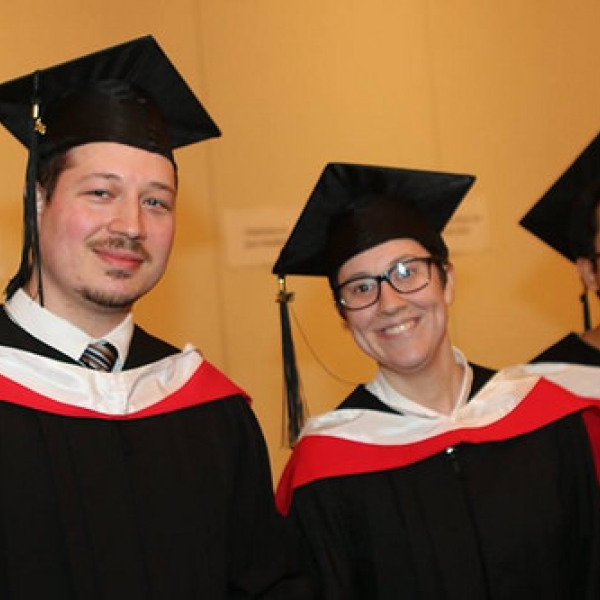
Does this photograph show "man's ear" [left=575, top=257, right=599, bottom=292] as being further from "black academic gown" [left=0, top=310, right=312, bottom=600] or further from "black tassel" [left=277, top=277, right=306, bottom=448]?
"black academic gown" [left=0, top=310, right=312, bottom=600]

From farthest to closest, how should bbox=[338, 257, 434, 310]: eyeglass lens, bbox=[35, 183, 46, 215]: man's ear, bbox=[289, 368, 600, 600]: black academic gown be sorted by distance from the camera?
bbox=[338, 257, 434, 310]: eyeglass lens < bbox=[289, 368, 600, 600]: black academic gown < bbox=[35, 183, 46, 215]: man's ear

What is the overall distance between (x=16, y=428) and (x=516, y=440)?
1351mm

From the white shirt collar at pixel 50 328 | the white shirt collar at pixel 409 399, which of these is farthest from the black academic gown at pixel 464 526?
the white shirt collar at pixel 50 328

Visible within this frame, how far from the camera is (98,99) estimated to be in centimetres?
202

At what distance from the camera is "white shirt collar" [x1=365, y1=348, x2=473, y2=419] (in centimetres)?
232

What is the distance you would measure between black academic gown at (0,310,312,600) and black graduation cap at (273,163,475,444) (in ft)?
1.99

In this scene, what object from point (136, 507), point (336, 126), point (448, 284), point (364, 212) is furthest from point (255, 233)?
point (136, 507)

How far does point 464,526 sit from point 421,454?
0.72 ft

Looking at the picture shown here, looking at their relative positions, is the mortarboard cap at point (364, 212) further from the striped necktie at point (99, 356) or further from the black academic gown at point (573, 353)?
the striped necktie at point (99, 356)

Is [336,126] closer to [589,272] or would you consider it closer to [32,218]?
[589,272]

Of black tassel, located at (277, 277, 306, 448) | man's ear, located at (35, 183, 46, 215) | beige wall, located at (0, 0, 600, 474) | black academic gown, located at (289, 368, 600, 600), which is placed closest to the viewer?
man's ear, located at (35, 183, 46, 215)

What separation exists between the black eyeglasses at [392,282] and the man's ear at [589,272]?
647 mm

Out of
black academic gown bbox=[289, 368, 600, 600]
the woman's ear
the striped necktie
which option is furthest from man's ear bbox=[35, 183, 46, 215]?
the woman's ear

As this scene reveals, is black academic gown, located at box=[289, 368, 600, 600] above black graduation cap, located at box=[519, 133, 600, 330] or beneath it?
beneath
